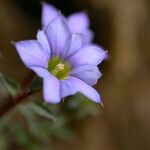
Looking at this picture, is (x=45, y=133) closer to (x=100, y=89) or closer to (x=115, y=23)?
(x=100, y=89)

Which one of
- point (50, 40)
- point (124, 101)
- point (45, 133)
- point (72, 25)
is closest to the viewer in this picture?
point (50, 40)

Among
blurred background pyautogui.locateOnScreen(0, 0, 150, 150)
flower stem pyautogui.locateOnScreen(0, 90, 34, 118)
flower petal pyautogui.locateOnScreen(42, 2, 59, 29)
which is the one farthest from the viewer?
blurred background pyautogui.locateOnScreen(0, 0, 150, 150)

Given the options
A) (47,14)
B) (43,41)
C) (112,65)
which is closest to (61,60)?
(43,41)

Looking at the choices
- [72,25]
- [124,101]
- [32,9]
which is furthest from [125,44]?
[72,25]

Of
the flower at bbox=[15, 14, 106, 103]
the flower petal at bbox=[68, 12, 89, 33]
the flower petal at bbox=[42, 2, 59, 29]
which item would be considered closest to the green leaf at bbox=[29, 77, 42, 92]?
the flower at bbox=[15, 14, 106, 103]

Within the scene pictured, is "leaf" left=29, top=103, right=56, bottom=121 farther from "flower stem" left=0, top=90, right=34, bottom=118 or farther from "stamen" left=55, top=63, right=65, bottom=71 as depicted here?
"stamen" left=55, top=63, right=65, bottom=71

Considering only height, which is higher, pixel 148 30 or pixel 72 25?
pixel 72 25

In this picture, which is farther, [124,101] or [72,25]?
[124,101]

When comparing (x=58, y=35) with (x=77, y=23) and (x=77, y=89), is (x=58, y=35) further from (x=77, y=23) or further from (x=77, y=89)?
(x=77, y=23)
